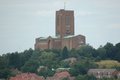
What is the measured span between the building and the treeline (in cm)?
472

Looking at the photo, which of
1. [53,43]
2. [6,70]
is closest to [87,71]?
[6,70]

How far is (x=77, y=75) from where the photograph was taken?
89875mm

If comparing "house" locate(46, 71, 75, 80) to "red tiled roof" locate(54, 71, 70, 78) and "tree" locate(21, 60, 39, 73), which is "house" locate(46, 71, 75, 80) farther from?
"tree" locate(21, 60, 39, 73)

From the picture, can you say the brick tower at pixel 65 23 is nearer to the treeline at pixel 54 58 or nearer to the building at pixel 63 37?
the building at pixel 63 37

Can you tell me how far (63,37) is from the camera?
389ft

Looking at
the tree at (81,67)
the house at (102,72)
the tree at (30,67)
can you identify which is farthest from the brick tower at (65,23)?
the house at (102,72)

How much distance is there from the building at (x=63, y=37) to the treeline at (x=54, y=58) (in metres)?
4.72

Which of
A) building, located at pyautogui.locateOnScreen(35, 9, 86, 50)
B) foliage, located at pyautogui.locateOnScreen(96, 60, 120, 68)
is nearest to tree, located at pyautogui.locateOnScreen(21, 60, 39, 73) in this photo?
foliage, located at pyautogui.locateOnScreen(96, 60, 120, 68)

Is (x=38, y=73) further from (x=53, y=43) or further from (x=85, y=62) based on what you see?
(x=53, y=43)

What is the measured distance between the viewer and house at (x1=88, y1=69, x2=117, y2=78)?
88.3 m

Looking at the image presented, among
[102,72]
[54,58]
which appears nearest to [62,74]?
[102,72]

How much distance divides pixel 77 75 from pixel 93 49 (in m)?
19.5

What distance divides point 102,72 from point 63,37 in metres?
27.6

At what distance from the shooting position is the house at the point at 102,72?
8827 cm
